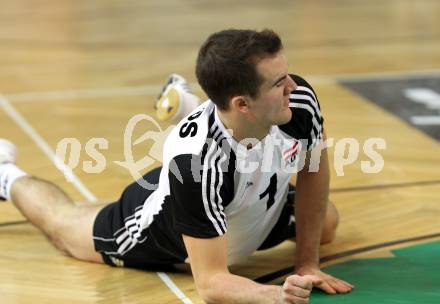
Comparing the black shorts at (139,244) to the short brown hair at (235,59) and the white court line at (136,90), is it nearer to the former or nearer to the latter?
the short brown hair at (235,59)

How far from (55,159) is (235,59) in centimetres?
247

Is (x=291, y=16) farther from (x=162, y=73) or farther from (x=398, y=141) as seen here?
(x=398, y=141)

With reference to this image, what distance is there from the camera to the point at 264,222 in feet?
12.9

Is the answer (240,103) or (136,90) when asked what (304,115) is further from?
(136,90)

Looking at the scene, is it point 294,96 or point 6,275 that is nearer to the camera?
point 294,96

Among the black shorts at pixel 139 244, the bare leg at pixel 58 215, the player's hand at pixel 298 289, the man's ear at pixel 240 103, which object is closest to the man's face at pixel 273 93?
the man's ear at pixel 240 103

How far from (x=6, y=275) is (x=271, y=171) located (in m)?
1.15

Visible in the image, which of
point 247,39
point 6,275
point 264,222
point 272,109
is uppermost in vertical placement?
point 247,39

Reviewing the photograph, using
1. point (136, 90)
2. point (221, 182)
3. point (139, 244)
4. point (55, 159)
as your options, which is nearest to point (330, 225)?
point (139, 244)

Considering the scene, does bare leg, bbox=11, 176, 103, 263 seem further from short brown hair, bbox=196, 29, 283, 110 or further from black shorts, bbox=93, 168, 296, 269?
short brown hair, bbox=196, 29, 283, 110

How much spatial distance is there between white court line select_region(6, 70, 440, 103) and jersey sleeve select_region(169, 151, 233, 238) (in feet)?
11.0

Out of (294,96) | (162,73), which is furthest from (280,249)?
(162,73)

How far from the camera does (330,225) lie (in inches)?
170

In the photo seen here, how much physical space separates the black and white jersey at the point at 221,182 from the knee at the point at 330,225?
355mm
